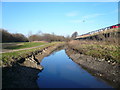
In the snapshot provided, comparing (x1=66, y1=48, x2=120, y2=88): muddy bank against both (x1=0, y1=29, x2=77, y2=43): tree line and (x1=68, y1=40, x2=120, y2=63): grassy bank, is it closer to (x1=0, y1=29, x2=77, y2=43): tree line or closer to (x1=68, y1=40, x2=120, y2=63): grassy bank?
(x1=68, y1=40, x2=120, y2=63): grassy bank

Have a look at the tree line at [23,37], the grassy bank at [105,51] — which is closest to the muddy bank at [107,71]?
the grassy bank at [105,51]

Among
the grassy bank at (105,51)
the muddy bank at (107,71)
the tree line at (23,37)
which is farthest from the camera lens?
the tree line at (23,37)

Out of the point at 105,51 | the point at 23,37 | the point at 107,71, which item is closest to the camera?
the point at 107,71

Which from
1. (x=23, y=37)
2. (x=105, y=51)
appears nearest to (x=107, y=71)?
(x=105, y=51)

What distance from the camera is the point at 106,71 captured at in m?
15.3

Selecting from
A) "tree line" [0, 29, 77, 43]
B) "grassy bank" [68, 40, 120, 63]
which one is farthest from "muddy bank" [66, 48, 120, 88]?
"tree line" [0, 29, 77, 43]

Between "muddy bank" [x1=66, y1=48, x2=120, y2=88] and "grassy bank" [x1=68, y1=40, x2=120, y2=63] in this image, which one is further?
"grassy bank" [x1=68, y1=40, x2=120, y2=63]

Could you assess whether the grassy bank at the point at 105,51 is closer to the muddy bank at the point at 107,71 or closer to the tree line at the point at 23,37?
the muddy bank at the point at 107,71

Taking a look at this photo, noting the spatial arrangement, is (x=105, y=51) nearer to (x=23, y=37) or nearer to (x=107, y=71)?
(x=107, y=71)

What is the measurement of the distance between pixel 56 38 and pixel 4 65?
93.2 meters

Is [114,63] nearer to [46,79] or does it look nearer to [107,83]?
[107,83]

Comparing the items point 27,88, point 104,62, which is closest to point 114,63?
point 104,62

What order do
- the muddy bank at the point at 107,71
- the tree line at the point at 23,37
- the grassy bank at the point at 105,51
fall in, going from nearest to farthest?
the muddy bank at the point at 107,71 < the grassy bank at the point at 105,51 < the tree line at the point at 23,37

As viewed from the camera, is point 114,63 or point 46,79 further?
point 114,63
